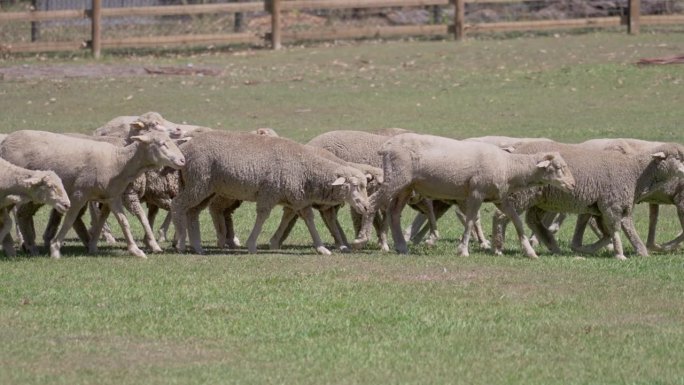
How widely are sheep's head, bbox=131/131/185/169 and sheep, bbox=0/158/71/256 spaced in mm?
1108

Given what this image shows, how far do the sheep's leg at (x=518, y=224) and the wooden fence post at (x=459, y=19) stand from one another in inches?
741

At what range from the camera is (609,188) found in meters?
15.8

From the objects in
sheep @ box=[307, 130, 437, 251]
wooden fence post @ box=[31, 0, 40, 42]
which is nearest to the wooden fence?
wooden fence post @ box=[31, 0, 40, 42]

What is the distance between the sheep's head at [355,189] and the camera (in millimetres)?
15531

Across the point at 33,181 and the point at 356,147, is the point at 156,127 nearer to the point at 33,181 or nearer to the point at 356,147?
the point at 33,181

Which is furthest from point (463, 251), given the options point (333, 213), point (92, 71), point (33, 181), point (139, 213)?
point (92, 71)

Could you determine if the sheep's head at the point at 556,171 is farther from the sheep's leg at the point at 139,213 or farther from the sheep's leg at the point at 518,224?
the sheep's leg at the point at 139,213

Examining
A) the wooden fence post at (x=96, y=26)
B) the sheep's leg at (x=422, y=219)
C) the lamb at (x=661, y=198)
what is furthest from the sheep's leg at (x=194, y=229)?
the wooden fence post at (x=96, y=26)

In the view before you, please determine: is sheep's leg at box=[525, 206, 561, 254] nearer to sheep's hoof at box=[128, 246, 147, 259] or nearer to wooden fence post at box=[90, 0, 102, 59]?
sheep's hoof at box=[128, 246, 147, 259]

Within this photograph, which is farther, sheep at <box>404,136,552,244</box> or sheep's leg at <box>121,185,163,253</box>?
sheep at <box>404,136,552,244</box>

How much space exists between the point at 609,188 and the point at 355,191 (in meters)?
2.82

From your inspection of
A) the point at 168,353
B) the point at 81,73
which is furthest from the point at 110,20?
the point at 168,353

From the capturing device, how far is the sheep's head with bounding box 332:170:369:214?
15.5m

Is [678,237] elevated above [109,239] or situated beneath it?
elevated above
